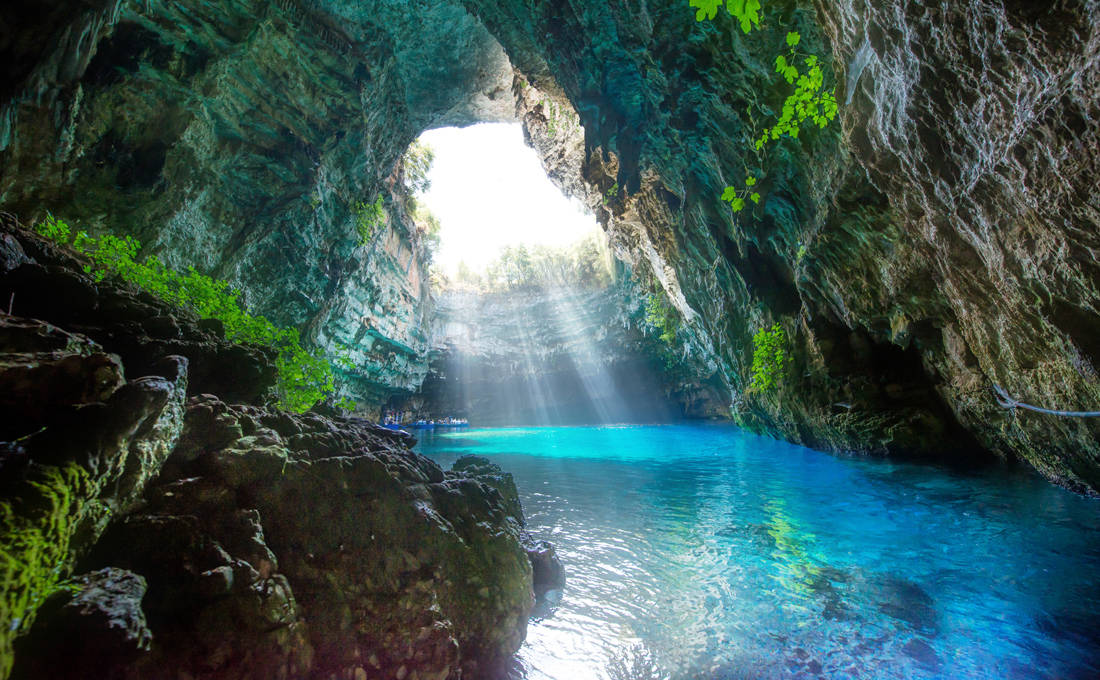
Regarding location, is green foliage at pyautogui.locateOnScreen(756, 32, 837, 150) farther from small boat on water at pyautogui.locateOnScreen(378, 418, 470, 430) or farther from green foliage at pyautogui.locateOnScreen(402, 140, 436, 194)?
small boat on water at pyautogui.locateOnScreen(378, 418, 470, 430)

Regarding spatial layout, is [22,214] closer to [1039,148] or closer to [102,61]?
[102,61]

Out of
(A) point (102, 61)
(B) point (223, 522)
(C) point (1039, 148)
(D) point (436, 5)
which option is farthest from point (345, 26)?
(C) point (1039, 148)

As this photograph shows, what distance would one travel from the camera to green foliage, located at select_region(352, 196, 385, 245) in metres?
13.3

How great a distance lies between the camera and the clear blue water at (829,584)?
2801mm

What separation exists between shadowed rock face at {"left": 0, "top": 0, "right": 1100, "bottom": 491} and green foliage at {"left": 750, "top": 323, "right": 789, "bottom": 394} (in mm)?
341

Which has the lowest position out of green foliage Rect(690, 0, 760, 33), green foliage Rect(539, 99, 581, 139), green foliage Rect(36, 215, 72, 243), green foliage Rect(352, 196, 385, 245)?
green foliage Rect(36, 215, 72, 243)

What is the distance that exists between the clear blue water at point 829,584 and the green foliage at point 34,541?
2.57 meters

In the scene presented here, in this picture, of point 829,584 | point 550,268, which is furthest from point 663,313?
point 829,584

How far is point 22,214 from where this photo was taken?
6.37 meters

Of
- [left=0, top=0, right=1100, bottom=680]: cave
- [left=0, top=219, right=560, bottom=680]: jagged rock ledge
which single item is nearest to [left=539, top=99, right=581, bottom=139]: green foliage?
[left=0, top=0, right=1100, bottom=680]: cave

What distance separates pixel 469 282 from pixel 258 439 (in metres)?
31.7

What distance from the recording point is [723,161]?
27.4ft

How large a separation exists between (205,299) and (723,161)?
9410 mm

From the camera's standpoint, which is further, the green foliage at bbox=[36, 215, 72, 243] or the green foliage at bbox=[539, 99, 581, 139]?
the green foliage at bbox=[539, 99, 581, 139]
